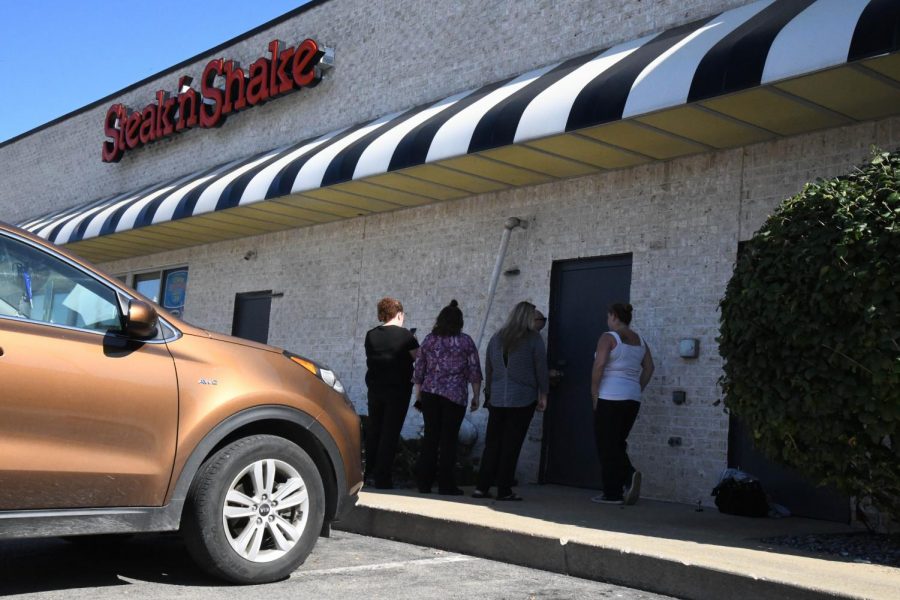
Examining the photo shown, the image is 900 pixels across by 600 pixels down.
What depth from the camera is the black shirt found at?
8977 millimetres

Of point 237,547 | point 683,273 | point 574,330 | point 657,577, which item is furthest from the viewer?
point 574,330

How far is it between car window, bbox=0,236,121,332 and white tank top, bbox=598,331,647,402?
4.73 meters

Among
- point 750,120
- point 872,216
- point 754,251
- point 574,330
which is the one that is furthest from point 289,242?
point 872,216

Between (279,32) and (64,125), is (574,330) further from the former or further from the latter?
(64,125)

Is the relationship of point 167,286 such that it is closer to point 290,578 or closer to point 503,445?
point 503,445

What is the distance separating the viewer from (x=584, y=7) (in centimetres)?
1059

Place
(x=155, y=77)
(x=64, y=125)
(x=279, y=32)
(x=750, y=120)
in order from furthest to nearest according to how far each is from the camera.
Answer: (x=64, y=125), (x=155, y=77), (x=279, y=32), (x=750, y=120)

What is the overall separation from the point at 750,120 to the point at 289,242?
27.1ft

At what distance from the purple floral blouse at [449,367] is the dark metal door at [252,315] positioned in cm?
657

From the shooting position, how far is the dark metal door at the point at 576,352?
977 centimetres

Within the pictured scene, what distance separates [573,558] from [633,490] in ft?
8.21

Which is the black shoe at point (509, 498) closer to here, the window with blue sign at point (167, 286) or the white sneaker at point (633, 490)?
the white sneaker at point (633, 490)

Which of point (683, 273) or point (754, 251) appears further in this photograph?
point (683, 273)

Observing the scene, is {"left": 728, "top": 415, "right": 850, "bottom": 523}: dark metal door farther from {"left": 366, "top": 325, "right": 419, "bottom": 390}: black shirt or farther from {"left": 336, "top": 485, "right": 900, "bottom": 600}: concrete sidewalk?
{"left": 366, "top": 325, "right": 419, "bottom": 390}: black shirt
